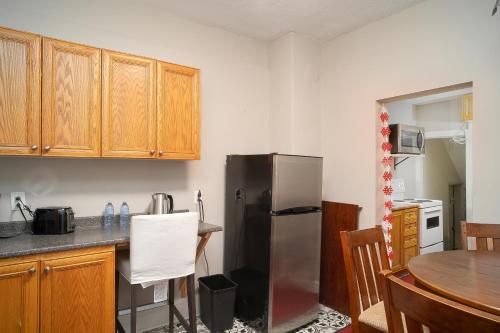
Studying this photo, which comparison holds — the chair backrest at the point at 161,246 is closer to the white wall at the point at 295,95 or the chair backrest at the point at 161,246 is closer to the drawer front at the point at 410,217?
the white wall at the point at 295,95

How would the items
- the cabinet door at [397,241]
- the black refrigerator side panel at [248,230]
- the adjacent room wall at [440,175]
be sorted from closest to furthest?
the black refrigerator side panel at [248,230] → the cabinet door at [397,241] → the adjacent room wall at [440,175]

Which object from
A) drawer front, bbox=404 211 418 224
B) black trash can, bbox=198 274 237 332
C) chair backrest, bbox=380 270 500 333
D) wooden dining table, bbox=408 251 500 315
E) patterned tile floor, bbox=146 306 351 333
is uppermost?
chair backrest, bbox=380 270 500 333

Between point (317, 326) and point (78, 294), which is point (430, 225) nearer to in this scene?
point (317, 326)

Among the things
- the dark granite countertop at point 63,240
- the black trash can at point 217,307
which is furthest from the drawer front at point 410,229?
the dark granite countertop at point 63,240

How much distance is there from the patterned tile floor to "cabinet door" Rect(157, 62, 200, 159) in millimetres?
1489

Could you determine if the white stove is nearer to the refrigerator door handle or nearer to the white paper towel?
the refrigerator door handle

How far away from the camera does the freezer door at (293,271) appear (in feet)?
7.82

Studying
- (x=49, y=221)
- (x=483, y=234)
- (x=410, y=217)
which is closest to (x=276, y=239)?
(x=483, y=234)

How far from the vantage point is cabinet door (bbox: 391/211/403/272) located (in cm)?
368

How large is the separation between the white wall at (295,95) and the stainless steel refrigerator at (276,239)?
0.50 meters

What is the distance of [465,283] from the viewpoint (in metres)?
1.24

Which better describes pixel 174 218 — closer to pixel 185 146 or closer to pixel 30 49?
pixel 185 146

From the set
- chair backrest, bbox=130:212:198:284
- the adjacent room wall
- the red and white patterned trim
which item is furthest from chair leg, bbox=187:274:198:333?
the adjacent room wall

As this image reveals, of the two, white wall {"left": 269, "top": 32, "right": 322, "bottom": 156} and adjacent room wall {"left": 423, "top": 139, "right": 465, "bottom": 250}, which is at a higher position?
white wall {"left": 269, "top": 32, "right": 322, "bottom": 156}
